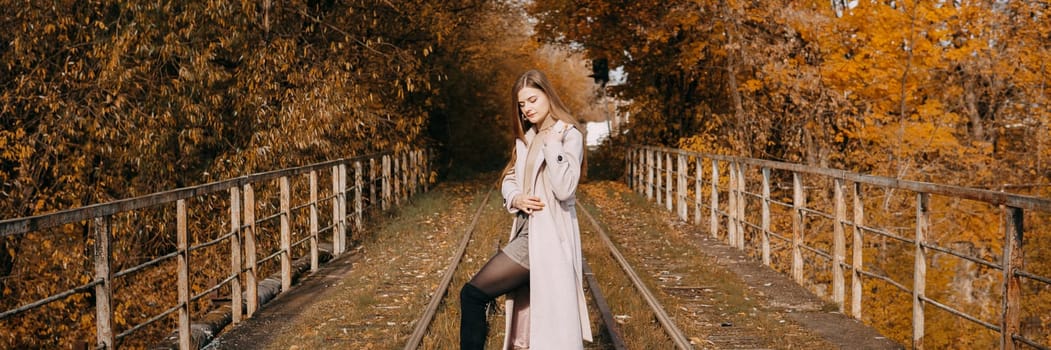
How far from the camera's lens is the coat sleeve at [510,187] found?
167 inches

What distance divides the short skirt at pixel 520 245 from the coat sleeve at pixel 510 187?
0.06 metres

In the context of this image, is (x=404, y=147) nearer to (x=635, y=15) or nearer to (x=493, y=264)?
(x=635, y=15)

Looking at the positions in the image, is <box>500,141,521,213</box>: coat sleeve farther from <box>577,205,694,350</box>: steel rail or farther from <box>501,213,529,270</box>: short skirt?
<box>577,205,694,350</box>: steel rail

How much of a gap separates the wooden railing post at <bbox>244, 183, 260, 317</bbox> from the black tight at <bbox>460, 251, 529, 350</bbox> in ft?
14.4

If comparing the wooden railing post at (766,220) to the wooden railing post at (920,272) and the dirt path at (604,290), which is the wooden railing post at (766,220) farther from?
the wooden railing post at (920,272)

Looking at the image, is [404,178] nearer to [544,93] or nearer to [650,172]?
[650,172]

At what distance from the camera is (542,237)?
4117 millimetres

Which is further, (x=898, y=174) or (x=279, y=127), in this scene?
(x=898, y=174)

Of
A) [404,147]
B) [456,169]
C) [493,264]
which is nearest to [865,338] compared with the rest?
[493,264]

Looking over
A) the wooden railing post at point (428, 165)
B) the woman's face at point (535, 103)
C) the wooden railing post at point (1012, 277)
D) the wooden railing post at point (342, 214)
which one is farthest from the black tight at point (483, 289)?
the wooden railing post at point (428, 165)

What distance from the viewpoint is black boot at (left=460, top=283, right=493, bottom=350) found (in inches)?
165

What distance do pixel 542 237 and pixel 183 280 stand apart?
138 inches

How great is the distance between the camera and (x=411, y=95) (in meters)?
23.7

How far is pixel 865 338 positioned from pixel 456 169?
30.1m
